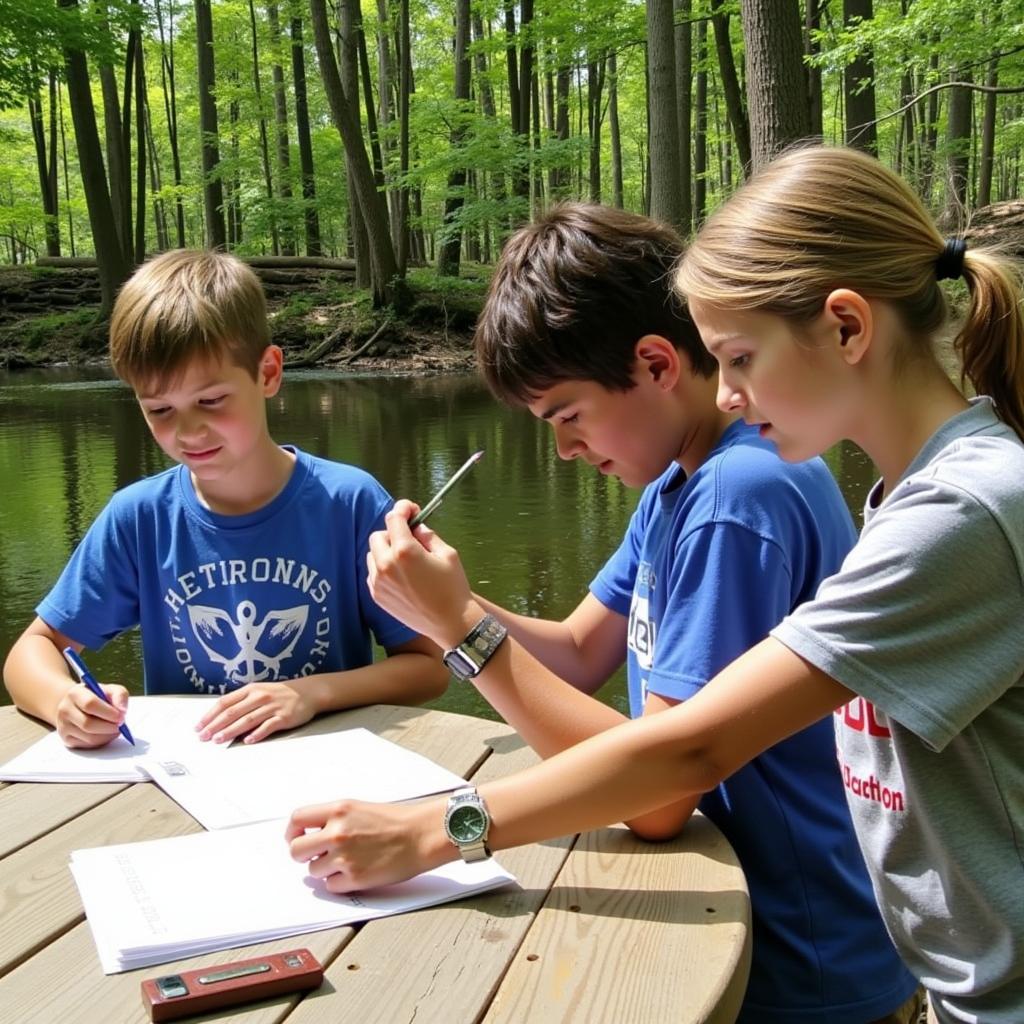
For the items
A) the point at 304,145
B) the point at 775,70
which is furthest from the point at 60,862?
the point at 304,145

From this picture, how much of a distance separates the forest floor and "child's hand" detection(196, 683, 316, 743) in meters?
13.6

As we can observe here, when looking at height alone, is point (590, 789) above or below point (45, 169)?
below

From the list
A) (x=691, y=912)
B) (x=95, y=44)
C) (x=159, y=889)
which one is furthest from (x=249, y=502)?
(x=95, y=44)

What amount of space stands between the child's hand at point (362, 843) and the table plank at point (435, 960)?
0.06m

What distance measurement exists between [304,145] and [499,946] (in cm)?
2204

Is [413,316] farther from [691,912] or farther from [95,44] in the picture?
[691,912]

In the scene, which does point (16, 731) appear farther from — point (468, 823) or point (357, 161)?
point (357, 161)

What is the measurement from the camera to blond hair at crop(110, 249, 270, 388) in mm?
2021

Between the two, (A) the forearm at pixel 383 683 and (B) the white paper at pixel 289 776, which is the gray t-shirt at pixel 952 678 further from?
(A) the forearm at pixel 383 683

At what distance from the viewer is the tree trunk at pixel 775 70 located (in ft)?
20.3

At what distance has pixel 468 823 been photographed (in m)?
1.21

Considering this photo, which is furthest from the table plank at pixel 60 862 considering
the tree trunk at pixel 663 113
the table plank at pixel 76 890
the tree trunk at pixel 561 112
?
the tree trunk at pixel 561 112

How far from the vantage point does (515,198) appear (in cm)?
1825

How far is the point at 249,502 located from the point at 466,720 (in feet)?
2.26
